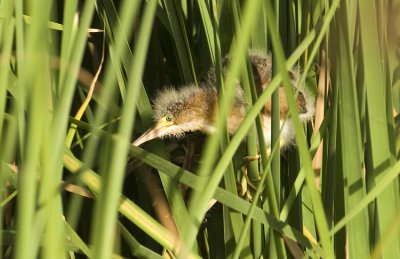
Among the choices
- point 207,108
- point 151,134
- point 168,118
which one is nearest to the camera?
point 151,134

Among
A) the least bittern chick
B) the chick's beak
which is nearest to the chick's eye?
the least bittern chick

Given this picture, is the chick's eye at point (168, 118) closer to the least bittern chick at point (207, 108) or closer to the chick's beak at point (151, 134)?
the least bittern chick at point (207, 108)

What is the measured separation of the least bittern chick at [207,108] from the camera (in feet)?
5.60

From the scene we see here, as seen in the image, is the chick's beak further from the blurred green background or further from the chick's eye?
the chick's eye

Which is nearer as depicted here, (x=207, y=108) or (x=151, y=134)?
(x=151, y=134)

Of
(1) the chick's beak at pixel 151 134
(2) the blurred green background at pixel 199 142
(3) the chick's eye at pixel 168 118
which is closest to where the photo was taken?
(2) the blurred green background at pixel 199 142

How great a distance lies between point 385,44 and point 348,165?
0.71 ft

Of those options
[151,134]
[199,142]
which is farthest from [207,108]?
[151,134]

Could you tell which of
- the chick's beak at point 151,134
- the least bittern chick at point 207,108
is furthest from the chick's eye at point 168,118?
the chick's beak at point 151,134

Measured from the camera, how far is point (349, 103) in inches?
47.0

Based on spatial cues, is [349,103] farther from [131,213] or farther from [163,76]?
[163,76]

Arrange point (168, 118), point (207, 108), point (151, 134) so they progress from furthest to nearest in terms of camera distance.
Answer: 1. point (207, 108)
2. point (168, 118)
3. point (151, 134)

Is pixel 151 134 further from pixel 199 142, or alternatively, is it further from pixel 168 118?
pixel 199 142

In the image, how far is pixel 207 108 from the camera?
6.57 feet
